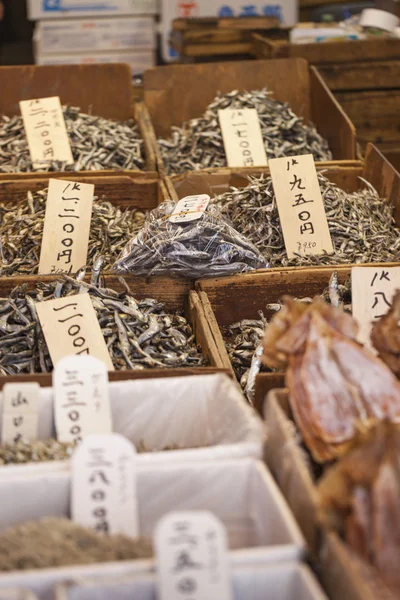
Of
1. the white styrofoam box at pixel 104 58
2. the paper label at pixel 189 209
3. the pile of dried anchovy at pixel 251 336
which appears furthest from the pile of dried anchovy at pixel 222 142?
the white styrofoam box at pixel 104 58

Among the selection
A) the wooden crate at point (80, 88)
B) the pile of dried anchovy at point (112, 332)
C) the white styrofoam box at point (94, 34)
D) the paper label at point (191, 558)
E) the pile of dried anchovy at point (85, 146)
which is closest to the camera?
the paper label at point (191, 558)

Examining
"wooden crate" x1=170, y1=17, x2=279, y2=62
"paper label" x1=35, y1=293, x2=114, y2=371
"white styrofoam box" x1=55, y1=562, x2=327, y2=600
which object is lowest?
"white styrofoam box" x1=55, y1=562, x2=327, y2=600

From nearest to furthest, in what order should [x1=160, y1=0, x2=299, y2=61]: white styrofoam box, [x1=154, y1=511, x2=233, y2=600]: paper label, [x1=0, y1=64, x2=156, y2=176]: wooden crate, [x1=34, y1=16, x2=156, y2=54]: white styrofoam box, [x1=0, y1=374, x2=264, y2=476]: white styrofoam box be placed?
[x1=154, y1=511, x2=233, y2=600]: paper label
[x1=0, y1=374, x2=264, y2=476]: white styrofoam box
[x1=0, y1=64, x2=156, y2=176]: wooden crate
[x1=160, y1=0, x2=299, y2=61]: white styrofoam box
[x1=34, y1=16, x2=156, y2=54]: white styrofoam box

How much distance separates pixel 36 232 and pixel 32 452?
135cm

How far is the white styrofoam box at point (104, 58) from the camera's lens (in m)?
6.43

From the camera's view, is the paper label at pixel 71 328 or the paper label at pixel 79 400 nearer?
the paper label at pixel 79 400

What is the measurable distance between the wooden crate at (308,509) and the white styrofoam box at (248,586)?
0.04 metres

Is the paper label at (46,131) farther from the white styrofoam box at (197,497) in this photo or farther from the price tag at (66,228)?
the white styrofoam box at (197,497)

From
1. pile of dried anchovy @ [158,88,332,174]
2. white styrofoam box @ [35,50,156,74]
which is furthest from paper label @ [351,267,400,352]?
white styrofoam box @ [35,50,156,74]

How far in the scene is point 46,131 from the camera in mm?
3467

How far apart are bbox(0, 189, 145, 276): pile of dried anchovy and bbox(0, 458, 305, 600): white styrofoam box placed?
1229 millimetres

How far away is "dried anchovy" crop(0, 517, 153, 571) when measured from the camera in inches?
45.1

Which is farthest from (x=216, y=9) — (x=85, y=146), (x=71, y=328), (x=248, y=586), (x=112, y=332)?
(x=248, y=586)

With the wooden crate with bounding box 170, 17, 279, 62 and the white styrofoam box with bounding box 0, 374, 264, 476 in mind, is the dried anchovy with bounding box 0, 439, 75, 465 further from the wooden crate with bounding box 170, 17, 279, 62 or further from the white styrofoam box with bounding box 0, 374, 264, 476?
the wooden crate with bounding box 170, 17, 279, 62
